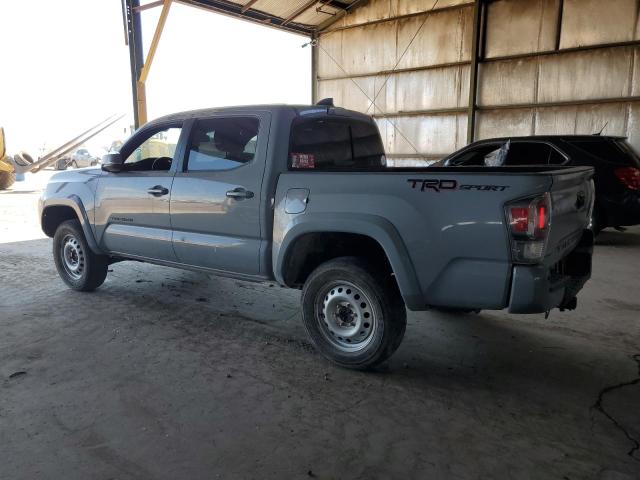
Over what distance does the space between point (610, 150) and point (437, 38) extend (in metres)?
7.77

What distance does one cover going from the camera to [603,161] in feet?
23.6

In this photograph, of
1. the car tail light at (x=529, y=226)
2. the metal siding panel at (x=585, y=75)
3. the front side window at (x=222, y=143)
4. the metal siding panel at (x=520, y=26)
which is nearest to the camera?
the car tail light at (x=529, y=226)

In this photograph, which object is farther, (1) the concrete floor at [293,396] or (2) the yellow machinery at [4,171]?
(2) the yellow machinery at [4,171]

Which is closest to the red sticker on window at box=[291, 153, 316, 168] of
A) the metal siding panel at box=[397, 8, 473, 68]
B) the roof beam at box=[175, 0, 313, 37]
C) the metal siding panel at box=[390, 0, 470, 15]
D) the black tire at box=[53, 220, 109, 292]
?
the black tire at box=[53, 220, 109, 292]

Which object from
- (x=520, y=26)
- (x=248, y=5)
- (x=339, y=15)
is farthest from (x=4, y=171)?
(x=520, y=26)

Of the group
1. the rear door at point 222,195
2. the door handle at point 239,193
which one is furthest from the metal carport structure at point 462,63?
the door handle at point 239,193

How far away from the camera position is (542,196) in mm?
2592

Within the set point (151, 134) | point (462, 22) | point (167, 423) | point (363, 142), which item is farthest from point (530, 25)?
point (167, 423)

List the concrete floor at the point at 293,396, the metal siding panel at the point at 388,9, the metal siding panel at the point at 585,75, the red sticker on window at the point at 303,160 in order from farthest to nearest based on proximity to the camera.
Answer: the metal siding panel at the point at 388,9 < the metal siding panel at the point at 585,75 < the red sticker on window at the point at 303,160 < the concrete floor at the point at 293,396

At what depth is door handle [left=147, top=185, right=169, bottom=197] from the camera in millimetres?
4227

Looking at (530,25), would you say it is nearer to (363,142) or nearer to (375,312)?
(363,142)

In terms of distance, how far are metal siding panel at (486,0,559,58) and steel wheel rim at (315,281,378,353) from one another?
11375mm

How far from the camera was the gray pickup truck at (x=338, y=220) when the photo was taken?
8.86 feet

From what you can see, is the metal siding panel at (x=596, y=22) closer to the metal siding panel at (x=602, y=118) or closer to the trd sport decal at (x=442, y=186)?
the metal siding panel at (x=602, y=118)
